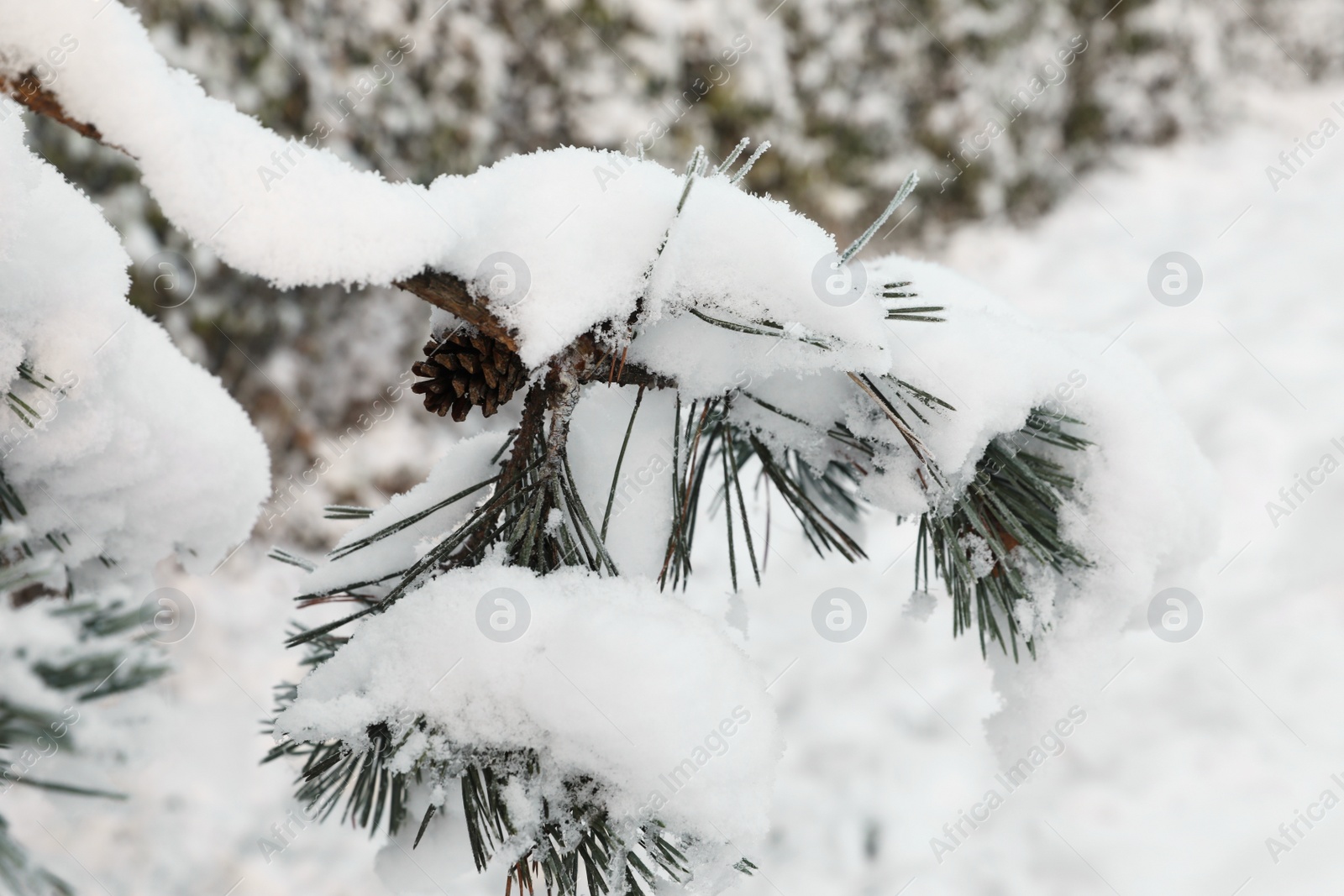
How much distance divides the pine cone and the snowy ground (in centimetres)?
110

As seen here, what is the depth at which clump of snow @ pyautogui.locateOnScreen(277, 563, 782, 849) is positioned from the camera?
1.50 ft

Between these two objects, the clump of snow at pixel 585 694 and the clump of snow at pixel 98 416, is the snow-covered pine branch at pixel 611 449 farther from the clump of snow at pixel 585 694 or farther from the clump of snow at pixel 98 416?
the clump of snow at pixel 98 416

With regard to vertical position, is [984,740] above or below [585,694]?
below

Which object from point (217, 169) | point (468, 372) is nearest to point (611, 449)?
point (468, 372)

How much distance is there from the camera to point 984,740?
1142 mm

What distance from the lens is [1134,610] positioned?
0.67 metres

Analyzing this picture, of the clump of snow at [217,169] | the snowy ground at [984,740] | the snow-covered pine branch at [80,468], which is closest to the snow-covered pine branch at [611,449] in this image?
the clump of snow at [217,169]

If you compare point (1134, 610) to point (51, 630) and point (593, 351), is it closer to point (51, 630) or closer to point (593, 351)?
point (593, 351)

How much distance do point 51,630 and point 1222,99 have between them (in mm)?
4519

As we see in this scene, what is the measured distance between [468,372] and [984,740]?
956mm

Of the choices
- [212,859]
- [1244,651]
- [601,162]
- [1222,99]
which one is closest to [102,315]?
[601,162]

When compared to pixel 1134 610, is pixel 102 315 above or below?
above

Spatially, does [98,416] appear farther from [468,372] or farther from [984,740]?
[984,740]

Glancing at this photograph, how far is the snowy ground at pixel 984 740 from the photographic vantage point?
1473mm
